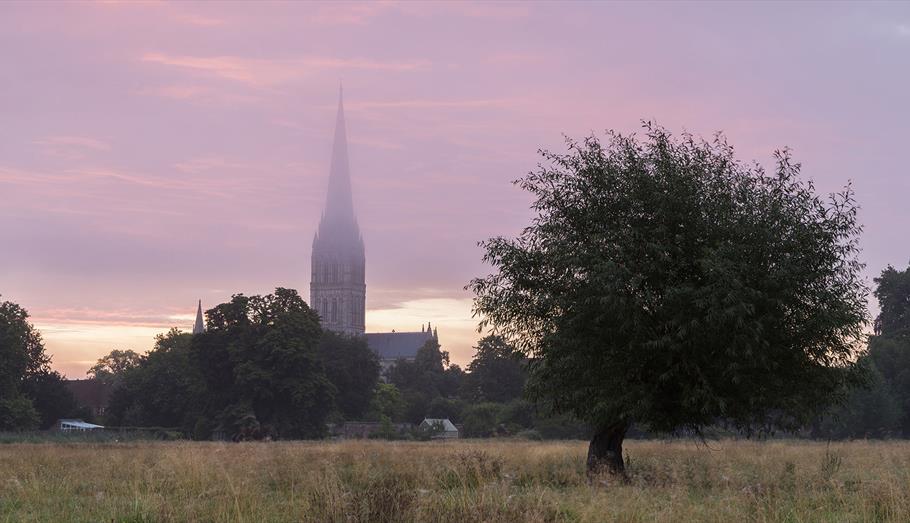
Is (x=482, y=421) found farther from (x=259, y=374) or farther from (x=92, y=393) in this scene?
(x=92, y=393)

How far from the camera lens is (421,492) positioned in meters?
17.1

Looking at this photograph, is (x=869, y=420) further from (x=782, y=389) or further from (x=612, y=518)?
(x=612, y=518)

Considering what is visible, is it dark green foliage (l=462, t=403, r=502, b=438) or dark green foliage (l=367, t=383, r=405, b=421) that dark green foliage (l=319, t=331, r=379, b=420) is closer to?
dark green foliage (l=367, t=383, r=405, b=421)

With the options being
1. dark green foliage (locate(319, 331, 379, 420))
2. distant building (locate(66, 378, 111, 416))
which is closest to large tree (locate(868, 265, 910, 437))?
dark green foliage (locate(319, 331, 379, 420))

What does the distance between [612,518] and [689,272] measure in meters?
13.5

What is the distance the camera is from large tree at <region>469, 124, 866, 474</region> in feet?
85.0

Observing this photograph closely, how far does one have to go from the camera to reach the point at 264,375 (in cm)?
9900

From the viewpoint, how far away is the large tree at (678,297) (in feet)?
85.0

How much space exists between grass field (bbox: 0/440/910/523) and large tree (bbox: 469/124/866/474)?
6.84 feet

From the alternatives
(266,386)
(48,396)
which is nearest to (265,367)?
(266,386)

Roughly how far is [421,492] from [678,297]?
36.2 feet

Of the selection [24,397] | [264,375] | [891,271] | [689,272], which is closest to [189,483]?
[689,272]

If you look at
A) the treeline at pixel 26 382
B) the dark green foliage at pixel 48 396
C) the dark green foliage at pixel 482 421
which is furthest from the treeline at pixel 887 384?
the dark green foliage at pixel 48 396

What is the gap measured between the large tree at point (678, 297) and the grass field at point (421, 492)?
82.1 inches
